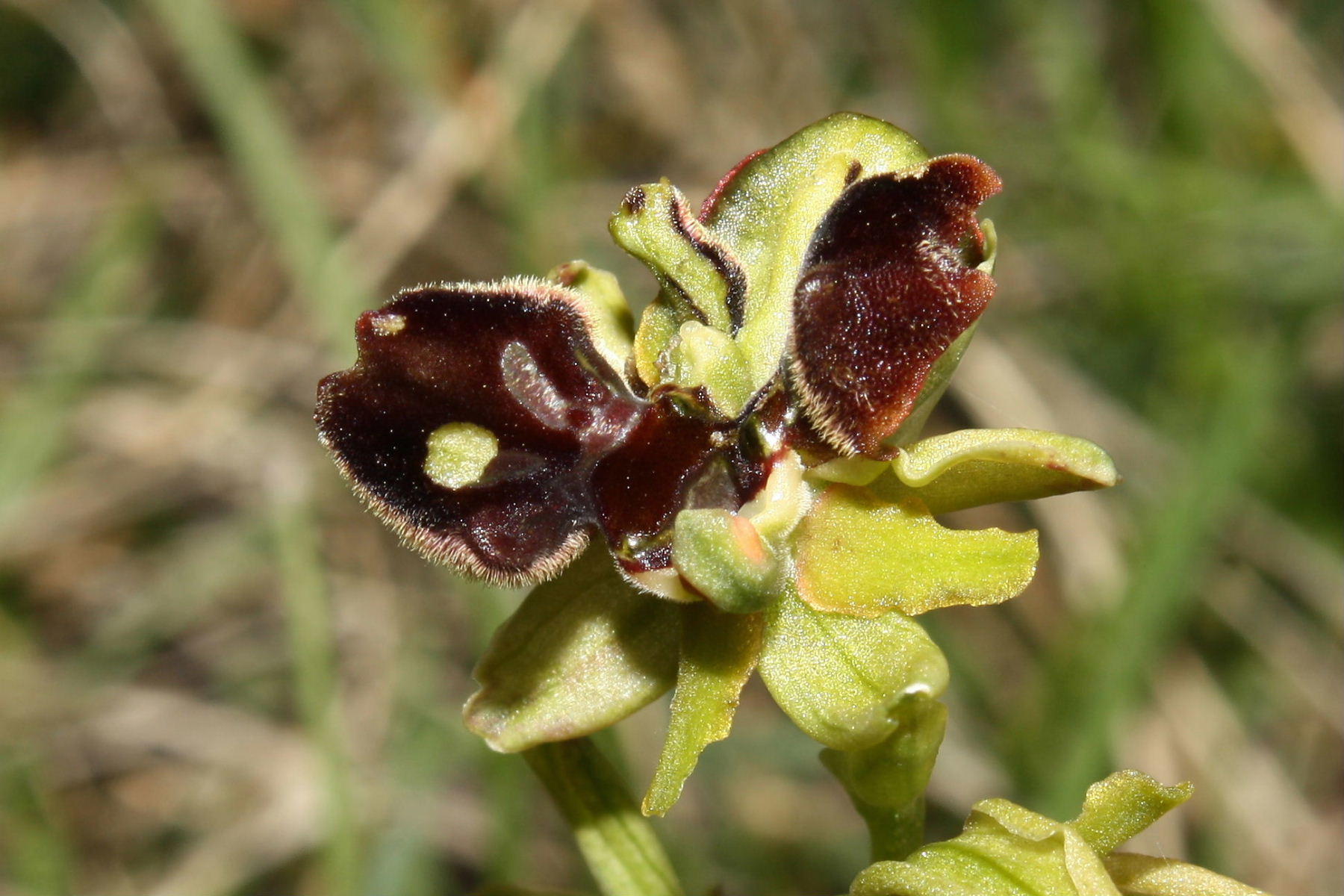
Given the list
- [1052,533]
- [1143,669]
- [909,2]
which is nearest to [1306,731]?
[1052,533]

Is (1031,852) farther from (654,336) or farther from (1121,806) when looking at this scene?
(654,336)

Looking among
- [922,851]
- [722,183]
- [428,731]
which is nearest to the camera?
[922,851]

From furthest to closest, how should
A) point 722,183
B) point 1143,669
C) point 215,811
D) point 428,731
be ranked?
point 215,811
point 428,731
point 1143,669
point 722,183

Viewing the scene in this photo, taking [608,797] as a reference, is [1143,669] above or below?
below

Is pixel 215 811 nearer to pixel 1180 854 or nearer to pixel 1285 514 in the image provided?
pixel 1180 854

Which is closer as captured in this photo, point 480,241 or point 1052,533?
point 1052,533

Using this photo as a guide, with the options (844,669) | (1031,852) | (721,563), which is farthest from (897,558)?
(1031,852)

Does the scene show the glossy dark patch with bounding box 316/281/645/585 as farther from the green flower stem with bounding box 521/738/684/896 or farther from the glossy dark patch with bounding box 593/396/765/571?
the green flower stem with bounding box 521/738/684/896
